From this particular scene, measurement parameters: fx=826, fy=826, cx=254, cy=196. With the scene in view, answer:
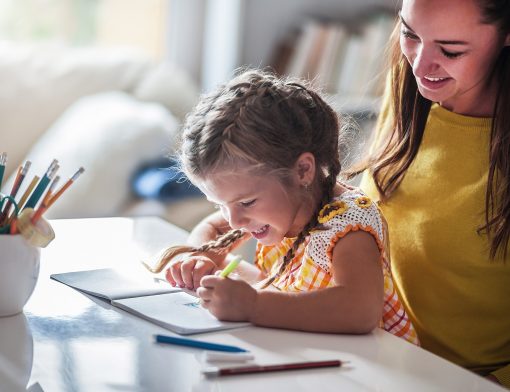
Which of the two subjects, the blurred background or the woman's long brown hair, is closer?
the woman's long brown hair

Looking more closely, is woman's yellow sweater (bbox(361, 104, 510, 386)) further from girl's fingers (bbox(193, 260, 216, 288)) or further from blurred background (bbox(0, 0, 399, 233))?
blurred background (bbox(0, 0, 399, 233))

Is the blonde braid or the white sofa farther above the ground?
the blonde braid

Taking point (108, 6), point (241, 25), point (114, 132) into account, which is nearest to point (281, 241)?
point (114, 132)

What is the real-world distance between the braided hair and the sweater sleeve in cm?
37

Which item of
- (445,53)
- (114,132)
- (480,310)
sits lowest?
(114,132)

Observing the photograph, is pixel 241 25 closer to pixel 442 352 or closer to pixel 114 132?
pixel 114 132

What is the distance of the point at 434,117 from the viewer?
4.79 ft

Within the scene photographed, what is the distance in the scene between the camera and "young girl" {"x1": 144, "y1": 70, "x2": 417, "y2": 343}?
1136 mm

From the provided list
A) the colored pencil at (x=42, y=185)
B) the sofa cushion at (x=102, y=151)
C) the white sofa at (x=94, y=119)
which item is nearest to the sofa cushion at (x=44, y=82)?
the white sofa at (x=94, y=119)

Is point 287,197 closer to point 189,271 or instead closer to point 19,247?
point 189,271

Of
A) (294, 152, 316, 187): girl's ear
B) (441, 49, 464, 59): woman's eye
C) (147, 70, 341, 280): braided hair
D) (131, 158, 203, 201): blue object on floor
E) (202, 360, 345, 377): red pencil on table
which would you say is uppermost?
(441, 49, 464, 59): woman's eye

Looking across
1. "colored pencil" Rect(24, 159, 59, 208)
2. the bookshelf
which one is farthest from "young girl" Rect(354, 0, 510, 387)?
the bookshelf

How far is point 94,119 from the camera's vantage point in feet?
9.44

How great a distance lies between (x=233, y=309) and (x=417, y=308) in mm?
444
